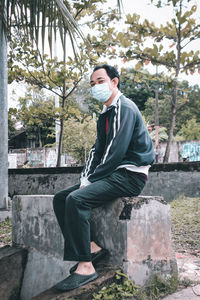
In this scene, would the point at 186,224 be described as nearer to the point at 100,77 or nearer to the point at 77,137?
the point at 100,77

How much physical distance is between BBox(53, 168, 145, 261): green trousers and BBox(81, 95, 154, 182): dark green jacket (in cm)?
8

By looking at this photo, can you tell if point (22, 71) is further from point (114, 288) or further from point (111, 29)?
point (114, 288)

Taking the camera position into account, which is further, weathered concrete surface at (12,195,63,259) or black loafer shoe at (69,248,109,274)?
weathered concrete surface at (12,195,63,259)

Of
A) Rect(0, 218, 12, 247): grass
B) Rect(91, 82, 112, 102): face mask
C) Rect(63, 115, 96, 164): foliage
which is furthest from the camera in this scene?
Rect(63, 115, 96, 164): foliage

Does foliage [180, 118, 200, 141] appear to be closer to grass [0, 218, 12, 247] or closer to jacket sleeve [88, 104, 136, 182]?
grass [0, 218, 12, 247]

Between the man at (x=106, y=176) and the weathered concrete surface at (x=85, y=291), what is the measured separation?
38 millimetres

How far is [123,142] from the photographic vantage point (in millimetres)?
2381

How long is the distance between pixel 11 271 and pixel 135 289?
5.15 ft

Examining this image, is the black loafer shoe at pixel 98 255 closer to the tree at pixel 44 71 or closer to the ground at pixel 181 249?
the ground at pixel 181 249

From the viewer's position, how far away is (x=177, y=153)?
22234 millimetres

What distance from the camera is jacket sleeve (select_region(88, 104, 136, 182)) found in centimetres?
237

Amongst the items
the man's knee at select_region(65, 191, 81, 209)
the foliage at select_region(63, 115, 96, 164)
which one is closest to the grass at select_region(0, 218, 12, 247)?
the man's knee at select_region(65, 191, 81, 209)

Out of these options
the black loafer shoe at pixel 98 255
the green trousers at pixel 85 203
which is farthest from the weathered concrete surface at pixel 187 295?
the green trousers at pixel 85 203

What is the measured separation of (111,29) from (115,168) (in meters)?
5.63
